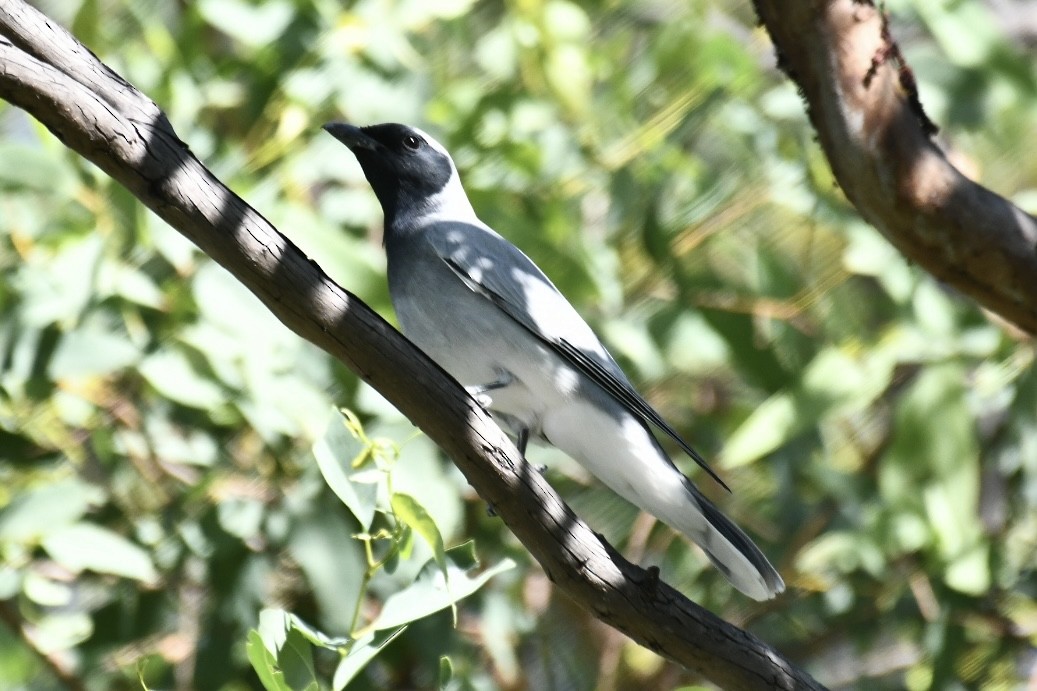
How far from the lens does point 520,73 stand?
4.38 m

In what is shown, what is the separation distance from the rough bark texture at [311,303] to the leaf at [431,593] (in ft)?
0.45

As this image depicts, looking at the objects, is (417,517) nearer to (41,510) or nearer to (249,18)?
(41,510)

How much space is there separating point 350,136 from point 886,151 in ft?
4.92

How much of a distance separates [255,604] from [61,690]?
1.79 feet

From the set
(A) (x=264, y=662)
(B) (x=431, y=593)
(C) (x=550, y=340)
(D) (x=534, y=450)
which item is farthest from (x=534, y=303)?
(A) (x=264, y=662)

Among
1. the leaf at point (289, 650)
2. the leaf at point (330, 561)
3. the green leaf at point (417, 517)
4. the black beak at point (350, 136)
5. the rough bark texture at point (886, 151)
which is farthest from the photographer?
the black beak at point (350, 136)

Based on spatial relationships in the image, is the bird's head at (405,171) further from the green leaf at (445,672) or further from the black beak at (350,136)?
the green leaf at (445,672)

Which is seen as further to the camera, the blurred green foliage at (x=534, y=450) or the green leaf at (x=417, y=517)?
the blurred green foliage at (x=534, y=450)

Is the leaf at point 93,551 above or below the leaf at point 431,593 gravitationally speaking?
below

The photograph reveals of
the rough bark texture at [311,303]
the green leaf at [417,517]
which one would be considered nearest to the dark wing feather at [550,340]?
the rough bark texture at [311,303]

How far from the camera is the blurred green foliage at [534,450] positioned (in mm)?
3291

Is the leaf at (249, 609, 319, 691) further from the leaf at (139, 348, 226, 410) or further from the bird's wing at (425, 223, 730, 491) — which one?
the leaf at (139, 348, 226, 410)

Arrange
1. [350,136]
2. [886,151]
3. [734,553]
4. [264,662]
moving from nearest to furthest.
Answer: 1. [264,662]
2. [886,151]
3. [734,553]
4. [350,136]

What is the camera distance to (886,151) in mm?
2814
